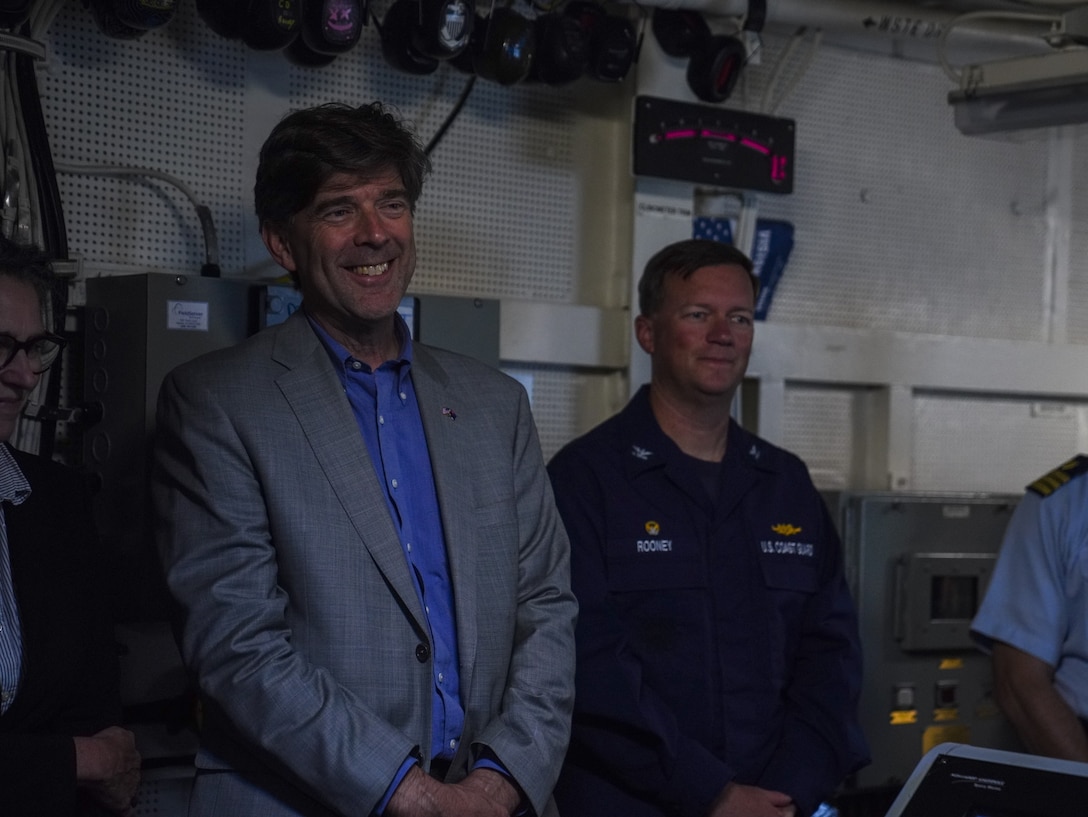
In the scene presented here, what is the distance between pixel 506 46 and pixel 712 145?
0.72 m

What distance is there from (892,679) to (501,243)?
1607 millimetres

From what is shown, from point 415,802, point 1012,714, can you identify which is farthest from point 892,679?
point 415,802

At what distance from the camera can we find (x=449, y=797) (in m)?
1.96

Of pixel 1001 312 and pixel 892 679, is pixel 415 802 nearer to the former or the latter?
pixel 892 679

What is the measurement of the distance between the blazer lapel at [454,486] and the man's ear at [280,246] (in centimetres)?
26

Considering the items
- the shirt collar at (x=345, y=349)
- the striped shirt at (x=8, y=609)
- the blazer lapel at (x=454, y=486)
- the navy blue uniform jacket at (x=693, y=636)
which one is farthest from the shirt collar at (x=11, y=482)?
the navy blue uniform jacket at (x=693, y=636)

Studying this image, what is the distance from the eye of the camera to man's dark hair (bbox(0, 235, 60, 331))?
2.19m

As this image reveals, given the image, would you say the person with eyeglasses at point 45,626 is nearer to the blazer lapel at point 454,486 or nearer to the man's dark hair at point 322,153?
the man's dark hair at point 322,153

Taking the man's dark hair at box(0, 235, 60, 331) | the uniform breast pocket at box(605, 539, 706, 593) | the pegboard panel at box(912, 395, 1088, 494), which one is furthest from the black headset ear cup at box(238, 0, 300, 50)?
the pegboard panel at box(912, 395, 1088, 494)

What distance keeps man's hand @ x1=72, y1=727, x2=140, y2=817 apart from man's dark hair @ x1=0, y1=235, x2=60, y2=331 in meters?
0.71

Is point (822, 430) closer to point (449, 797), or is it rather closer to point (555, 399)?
point (555, 399)

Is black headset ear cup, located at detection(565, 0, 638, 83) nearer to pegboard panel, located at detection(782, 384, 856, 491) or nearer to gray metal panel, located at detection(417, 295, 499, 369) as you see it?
gray metal panel, located at detection(417, 295, 499, 369)

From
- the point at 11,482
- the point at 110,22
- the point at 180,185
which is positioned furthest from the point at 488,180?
the point at 11,482

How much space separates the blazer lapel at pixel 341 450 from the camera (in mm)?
2061
